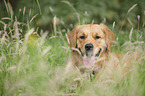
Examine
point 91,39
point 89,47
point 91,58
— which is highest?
point 91,39

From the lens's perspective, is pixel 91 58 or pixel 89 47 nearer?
pixel 91 58

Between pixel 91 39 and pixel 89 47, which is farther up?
pixel 91 39

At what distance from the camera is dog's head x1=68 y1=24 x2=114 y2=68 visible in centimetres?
328

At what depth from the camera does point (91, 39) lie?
345 cm

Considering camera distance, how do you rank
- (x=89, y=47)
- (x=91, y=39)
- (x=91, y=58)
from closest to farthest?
(x=91, y=58), (x=89, y=47), (x=91, y=39)

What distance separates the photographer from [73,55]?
3.48 m

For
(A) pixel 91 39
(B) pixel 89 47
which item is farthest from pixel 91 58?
(A) pixel 91 39

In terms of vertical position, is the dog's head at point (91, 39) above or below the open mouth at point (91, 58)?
above

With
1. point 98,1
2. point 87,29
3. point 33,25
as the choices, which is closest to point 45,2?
point 98,1

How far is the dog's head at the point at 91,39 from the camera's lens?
328 cm

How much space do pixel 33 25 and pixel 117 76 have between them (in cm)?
238

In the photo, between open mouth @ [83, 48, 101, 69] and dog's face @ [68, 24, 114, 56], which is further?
dog's face @ [68, 24, 114, 56]

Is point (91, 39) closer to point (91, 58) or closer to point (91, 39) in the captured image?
point (91, 39)

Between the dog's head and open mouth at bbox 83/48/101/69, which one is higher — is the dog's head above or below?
above
